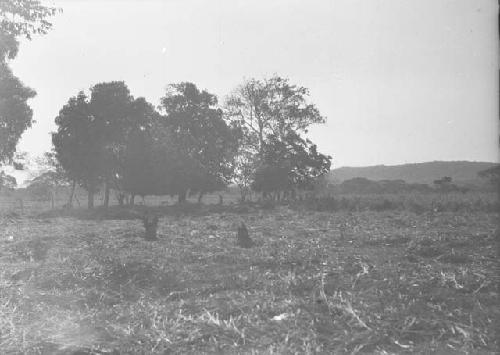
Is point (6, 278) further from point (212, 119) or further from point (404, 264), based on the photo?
point (212, 119)

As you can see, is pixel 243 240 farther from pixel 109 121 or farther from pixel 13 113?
pixel 109 121

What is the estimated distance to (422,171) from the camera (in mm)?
99562

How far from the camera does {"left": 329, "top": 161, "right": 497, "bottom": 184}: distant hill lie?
291 ft

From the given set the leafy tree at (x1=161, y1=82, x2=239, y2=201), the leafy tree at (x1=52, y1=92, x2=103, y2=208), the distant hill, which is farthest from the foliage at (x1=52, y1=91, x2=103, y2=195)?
the distant hill

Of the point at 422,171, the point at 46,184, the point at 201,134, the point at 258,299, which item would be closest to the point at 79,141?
the point at 201,134

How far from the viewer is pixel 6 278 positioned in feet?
26.3

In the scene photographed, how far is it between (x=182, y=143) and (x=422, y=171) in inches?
2998

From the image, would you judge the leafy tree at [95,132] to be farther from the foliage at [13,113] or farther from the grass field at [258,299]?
the grass field at [258,299]

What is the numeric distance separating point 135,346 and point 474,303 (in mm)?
3924

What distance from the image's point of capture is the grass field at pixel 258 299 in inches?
180

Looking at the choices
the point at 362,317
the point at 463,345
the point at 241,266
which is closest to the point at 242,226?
the point at 241,266

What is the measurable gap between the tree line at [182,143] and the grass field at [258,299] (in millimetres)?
26017


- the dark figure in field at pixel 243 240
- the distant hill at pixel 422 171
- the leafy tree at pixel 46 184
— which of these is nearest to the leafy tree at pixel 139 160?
the leafy tree at pixel 46 184

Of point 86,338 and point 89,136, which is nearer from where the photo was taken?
point 86,338
